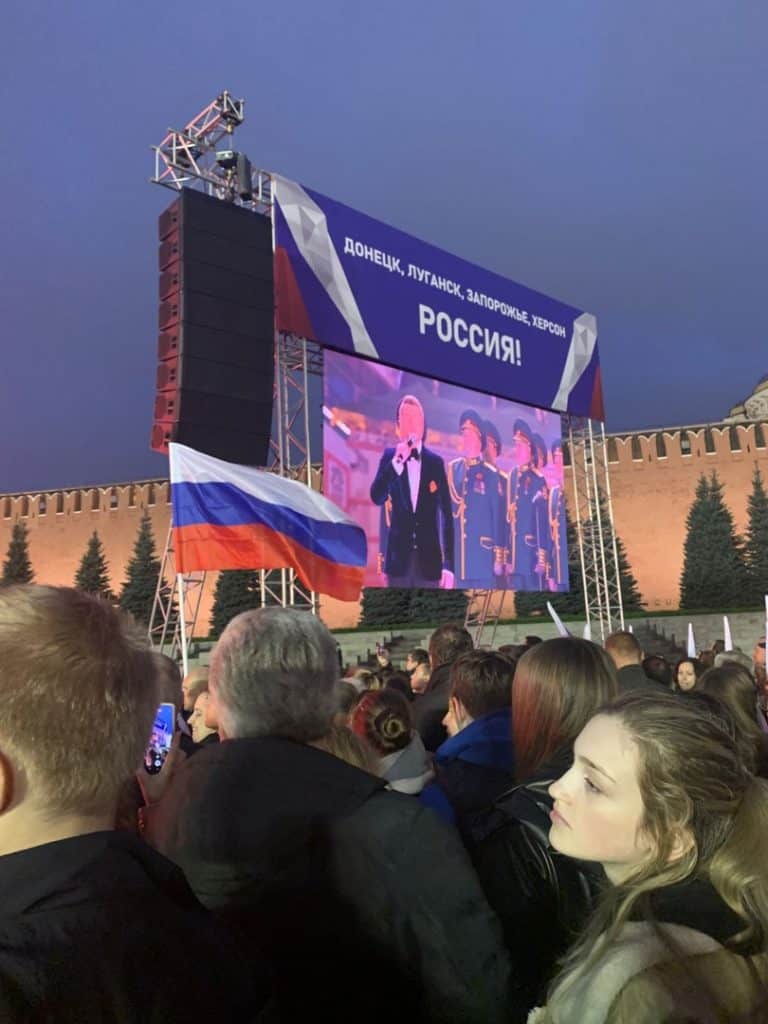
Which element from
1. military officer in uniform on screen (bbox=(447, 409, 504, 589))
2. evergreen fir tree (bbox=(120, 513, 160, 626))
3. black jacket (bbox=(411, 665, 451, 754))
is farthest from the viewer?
evergreen fir tree (bbox=(120, 513, 160, 626))

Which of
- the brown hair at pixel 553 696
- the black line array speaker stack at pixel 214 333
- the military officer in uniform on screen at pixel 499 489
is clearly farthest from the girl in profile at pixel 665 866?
the military officer in uniform on screen at pixel 499 489

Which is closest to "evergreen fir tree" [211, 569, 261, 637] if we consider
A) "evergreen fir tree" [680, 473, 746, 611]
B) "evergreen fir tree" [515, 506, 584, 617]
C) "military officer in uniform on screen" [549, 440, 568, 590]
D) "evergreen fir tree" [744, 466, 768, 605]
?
"evergreen fir tree" [515, 506, 584, 617]

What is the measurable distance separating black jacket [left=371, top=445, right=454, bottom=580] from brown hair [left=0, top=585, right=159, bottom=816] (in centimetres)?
965

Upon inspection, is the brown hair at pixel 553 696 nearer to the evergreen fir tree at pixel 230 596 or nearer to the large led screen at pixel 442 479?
the large led screen at pixel 442 479

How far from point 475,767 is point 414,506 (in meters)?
8.87

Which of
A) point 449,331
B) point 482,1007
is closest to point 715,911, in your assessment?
point 482,1007

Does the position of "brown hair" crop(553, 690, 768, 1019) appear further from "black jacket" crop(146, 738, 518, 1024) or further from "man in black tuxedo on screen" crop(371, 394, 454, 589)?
"man in black tuxedo on screen" crop(371, 394, 454, 589)

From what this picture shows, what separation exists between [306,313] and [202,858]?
365 inches

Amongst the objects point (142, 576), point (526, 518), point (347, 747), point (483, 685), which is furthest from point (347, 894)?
point (142, 576)

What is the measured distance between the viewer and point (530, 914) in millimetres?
1731

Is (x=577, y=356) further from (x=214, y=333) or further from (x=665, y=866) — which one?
(x=665, y=866)

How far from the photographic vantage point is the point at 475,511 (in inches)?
485

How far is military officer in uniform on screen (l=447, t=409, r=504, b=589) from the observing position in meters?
12.0

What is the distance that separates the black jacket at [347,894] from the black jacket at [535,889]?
338 millimetres
